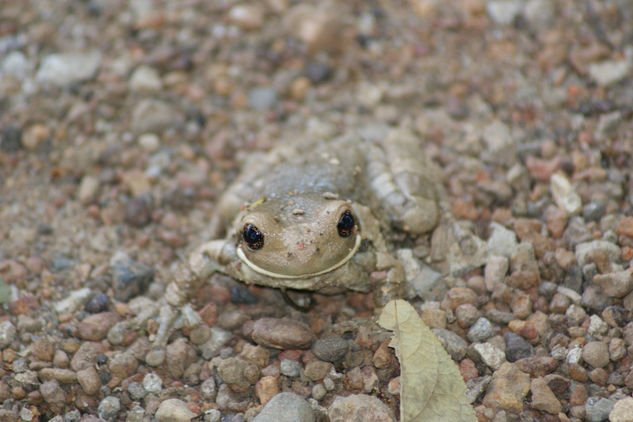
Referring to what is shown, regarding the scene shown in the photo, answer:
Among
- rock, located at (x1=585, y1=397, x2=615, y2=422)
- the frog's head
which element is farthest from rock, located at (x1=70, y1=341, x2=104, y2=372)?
rock, located at (x1=585, y1=397, x2=615, y2=422)

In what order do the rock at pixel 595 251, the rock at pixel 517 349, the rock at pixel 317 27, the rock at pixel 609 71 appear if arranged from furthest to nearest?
the rock at pixel 317 27
the rock at pixel 609 71
the rock at pixel 595 251
the rock at pixel 517 349

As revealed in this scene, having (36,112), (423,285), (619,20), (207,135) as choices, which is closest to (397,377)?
(423,285)

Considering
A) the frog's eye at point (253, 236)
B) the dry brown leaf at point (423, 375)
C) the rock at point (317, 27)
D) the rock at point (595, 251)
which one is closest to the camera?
the dry brown leaf at point (423, 375)

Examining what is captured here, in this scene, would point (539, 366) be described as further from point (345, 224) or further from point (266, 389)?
point (266, 389)

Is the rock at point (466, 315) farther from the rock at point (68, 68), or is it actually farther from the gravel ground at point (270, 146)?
the rock at point (68, 68)

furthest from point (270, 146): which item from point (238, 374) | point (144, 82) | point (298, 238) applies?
point (238, 374)

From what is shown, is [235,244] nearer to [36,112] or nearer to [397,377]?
[397,377]

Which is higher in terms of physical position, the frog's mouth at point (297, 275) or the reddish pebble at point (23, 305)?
the frog's mouth at point (297, 275)

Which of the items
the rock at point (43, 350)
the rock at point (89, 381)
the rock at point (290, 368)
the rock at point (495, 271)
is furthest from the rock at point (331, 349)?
the rock at point (43, 350)
